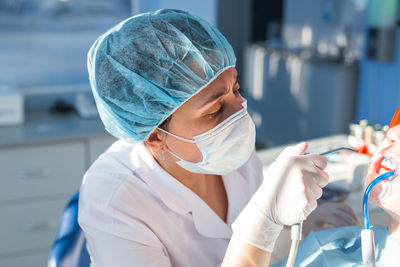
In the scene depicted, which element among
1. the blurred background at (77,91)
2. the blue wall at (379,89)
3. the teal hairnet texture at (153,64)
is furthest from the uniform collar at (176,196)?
the blue wall at (379,89)

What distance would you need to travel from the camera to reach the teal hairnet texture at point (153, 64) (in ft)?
3.47

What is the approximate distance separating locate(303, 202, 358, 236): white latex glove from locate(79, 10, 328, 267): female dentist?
9.0 inches

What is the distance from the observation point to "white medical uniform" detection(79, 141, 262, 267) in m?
1.07

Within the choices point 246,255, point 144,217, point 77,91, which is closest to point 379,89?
point 77,91

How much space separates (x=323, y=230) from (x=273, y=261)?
16cm

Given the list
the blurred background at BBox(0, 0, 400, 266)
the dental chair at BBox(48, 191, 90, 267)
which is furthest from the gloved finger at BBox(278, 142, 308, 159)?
the blurred background at BBox(0, 0, 400, 266)

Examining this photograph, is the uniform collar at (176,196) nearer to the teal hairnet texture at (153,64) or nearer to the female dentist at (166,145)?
the female dentist at (166,145)

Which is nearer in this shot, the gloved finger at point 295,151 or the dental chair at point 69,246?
Result: the gloved finger at point 295,151

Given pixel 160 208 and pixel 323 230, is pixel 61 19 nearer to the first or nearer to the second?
pixel 160 208

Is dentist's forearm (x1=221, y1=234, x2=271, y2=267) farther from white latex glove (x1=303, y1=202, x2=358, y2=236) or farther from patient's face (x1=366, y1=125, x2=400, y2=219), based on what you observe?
white latex glove (x1=303, y1=202, x2=358, y2=236)

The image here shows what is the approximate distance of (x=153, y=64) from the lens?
106 centimetres

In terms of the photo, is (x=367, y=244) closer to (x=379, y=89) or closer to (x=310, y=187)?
(x=310, y=187)

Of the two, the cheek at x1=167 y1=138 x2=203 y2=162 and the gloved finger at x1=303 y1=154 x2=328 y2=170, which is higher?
the gloved finger at x1=303 y1=154 x2=328 y2=170

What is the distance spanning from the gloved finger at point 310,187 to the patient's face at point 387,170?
158 mm
